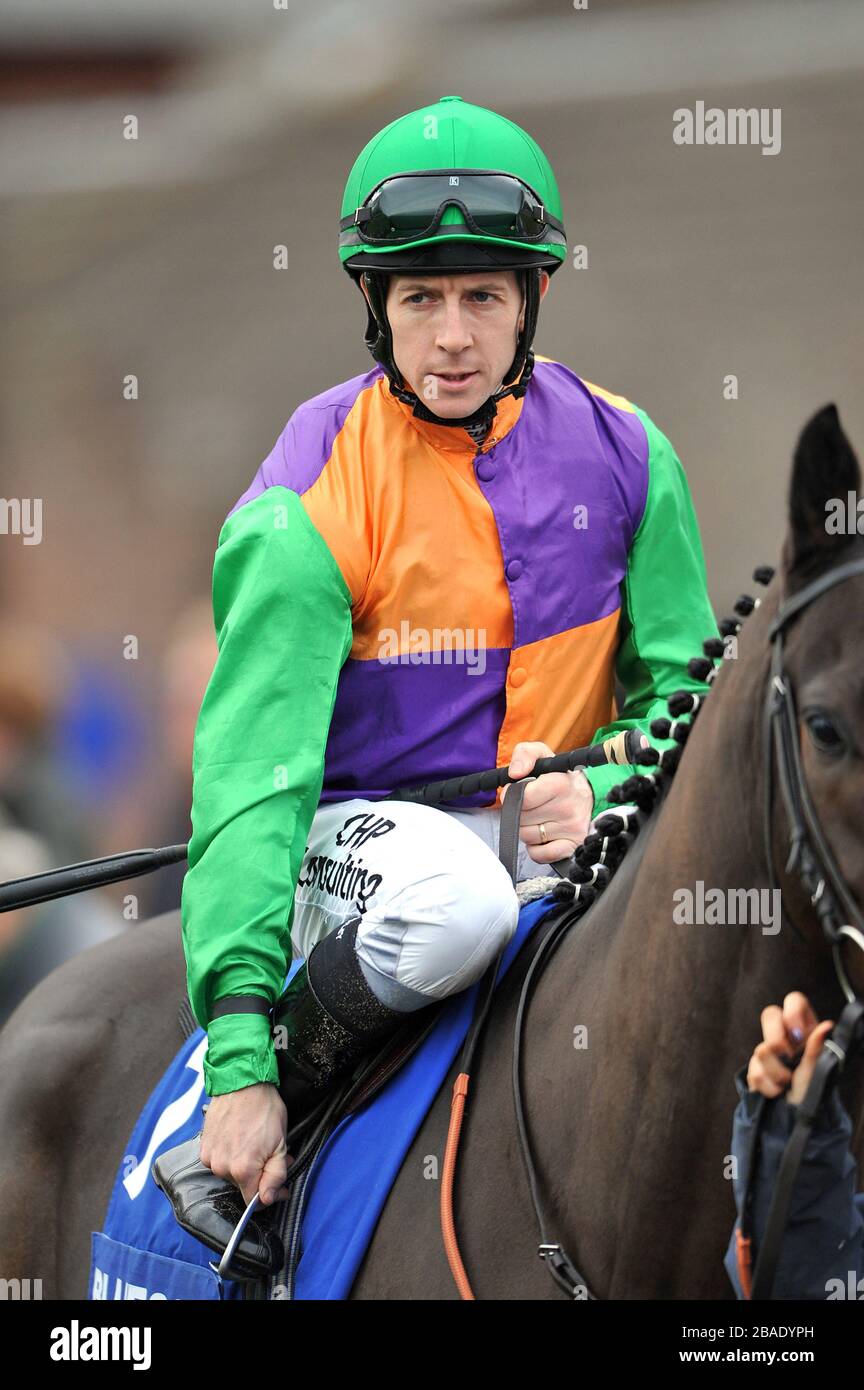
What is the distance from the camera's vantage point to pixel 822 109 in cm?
533

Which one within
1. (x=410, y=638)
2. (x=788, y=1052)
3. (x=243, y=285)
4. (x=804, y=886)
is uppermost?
(x=243, y=285)

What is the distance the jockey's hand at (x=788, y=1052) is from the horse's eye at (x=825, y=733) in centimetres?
27

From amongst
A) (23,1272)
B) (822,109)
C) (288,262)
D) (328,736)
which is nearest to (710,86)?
(822,109)

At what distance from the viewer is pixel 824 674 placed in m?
1.63

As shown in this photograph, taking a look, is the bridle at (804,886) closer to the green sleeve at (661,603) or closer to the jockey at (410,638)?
the jockey at (410,638)

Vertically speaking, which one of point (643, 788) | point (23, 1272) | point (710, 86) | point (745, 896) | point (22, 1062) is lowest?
point (23, 1272)

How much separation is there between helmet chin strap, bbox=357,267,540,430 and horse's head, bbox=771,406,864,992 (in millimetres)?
922

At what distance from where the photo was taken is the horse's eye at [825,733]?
161 cm

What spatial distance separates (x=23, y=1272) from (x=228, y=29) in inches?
186

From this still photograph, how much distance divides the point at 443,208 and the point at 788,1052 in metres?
1.37

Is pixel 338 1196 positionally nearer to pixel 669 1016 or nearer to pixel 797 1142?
pixel 669 1016

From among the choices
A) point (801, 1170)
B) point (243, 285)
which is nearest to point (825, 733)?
point (801, 1170)

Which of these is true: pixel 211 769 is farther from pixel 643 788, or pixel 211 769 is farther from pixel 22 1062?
pixel 22 1062

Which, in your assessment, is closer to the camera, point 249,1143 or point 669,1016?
point 669,1016
